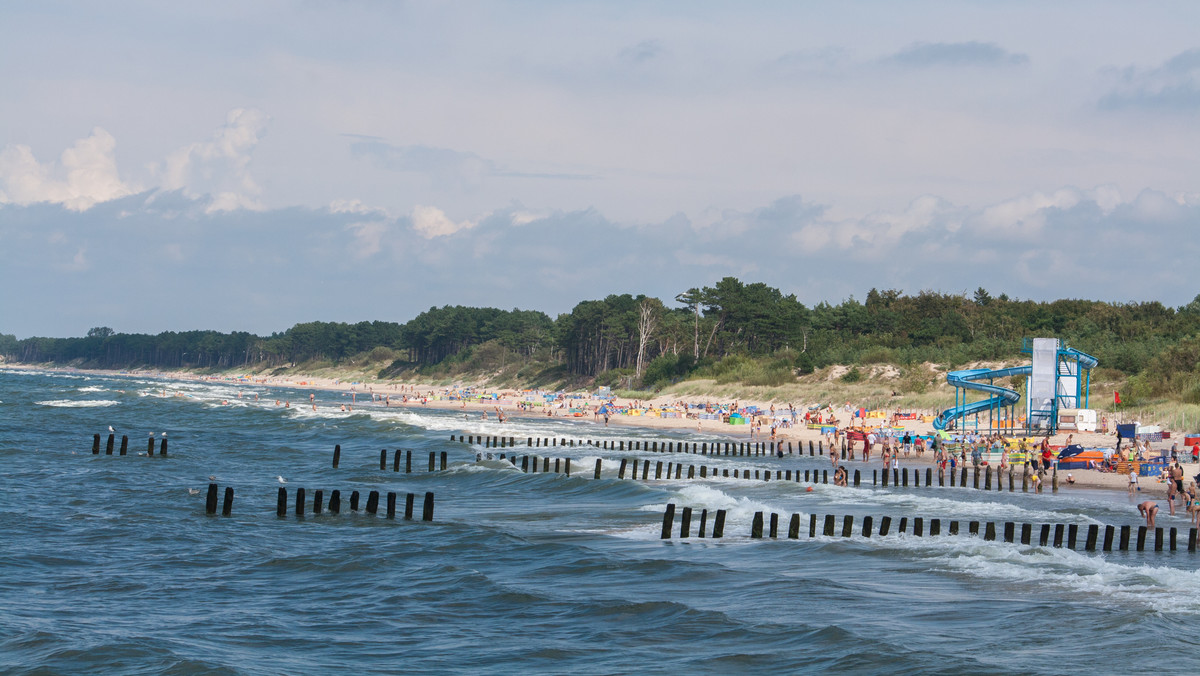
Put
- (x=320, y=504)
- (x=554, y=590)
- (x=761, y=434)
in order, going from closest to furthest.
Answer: (x=554, y=590), (x=320, y=504), (x=761, y=434)

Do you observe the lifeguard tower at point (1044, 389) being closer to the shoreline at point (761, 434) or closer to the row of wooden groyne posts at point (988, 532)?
the shoreline at point (761, 434)

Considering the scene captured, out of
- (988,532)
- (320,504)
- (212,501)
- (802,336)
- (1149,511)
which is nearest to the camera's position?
(988,532)

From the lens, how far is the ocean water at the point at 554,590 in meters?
12.8

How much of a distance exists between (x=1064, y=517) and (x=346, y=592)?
64.3 ft

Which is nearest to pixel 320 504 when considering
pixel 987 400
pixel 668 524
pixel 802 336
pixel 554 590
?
pixel 668 524

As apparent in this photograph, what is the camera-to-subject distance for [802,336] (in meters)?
106

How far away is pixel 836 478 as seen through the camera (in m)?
34.9

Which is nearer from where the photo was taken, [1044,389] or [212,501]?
[212,501]

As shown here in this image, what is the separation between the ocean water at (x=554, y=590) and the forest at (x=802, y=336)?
38.2 metres

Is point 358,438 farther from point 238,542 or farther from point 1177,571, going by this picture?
point 1177,571

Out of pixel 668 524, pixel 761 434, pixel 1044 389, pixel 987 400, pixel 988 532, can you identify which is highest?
pixel 1044 389

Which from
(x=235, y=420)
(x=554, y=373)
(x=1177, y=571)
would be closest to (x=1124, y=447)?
(x=1177, y=571)

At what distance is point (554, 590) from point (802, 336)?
9160cm

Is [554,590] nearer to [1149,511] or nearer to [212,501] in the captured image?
[212,501]
